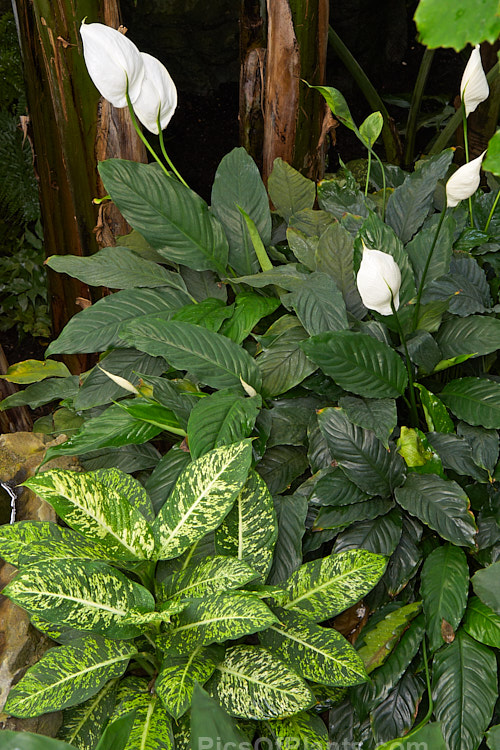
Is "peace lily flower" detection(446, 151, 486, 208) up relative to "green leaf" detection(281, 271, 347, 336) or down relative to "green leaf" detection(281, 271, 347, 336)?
up

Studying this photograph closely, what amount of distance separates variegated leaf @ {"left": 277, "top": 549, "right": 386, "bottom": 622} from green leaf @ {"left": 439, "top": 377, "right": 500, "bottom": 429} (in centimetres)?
31

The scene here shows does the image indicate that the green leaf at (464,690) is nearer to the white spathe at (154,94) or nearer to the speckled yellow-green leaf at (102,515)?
the speckled yellow-green leaf at (102,515)

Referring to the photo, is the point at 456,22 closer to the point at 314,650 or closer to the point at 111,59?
the point at 111,59

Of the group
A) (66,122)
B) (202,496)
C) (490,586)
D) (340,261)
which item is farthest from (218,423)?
(66,122)

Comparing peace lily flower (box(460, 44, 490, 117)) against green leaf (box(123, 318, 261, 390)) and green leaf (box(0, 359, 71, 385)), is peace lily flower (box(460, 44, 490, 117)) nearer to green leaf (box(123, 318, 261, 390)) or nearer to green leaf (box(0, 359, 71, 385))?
green leaf (box(123, 318, 261, 390))

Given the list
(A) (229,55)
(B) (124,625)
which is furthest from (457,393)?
(A) (229,55)

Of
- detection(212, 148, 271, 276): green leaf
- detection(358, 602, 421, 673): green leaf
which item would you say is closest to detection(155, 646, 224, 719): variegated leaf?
detection(358, 602, 421, 673): green leaf

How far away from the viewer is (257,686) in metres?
0.97

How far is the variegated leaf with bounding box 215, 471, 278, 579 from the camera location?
1.08 meters

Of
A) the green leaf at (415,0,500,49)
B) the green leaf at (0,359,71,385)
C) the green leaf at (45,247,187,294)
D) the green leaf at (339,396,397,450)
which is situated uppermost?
the green leaf at (415,0,500,49)

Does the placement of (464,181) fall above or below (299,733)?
above

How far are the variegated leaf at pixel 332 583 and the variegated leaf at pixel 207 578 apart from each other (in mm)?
114

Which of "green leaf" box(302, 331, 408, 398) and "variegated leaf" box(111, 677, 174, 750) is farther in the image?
"green leaf" box(302, 331, 408, 398)

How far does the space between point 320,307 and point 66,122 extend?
89 centimetres
